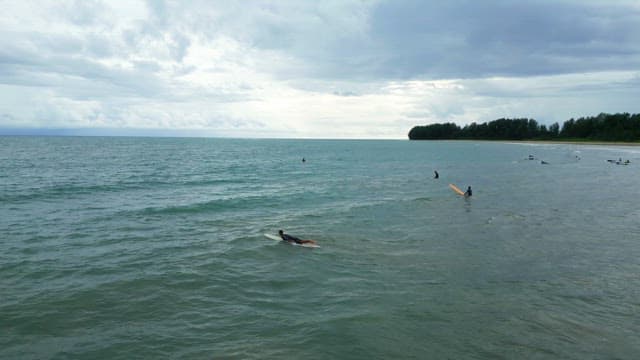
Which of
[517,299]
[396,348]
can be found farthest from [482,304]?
[396,348]

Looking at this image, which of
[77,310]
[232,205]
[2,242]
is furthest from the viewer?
[232,205]

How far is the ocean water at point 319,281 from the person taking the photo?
12.4 meters

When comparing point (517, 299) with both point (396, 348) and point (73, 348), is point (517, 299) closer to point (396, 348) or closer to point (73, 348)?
point (396, 348)

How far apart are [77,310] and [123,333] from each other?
2.72 metres

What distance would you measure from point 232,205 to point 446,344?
90.2ft

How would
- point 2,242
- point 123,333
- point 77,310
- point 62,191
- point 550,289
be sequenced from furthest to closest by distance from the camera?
point 62,191 < point 2,242 < point 550,289 < point 77,310 < point 123,333

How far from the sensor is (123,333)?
42.8 feet

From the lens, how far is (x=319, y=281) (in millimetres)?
17891

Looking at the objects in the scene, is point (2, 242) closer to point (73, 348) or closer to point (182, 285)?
point (182, 285)

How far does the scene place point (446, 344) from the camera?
12273 millimetres

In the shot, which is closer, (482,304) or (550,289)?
(482,304)

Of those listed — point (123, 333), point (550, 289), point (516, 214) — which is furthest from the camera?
point (516, 214)

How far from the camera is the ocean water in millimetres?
12422

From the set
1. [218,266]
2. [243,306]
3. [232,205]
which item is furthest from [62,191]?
[243,306]
